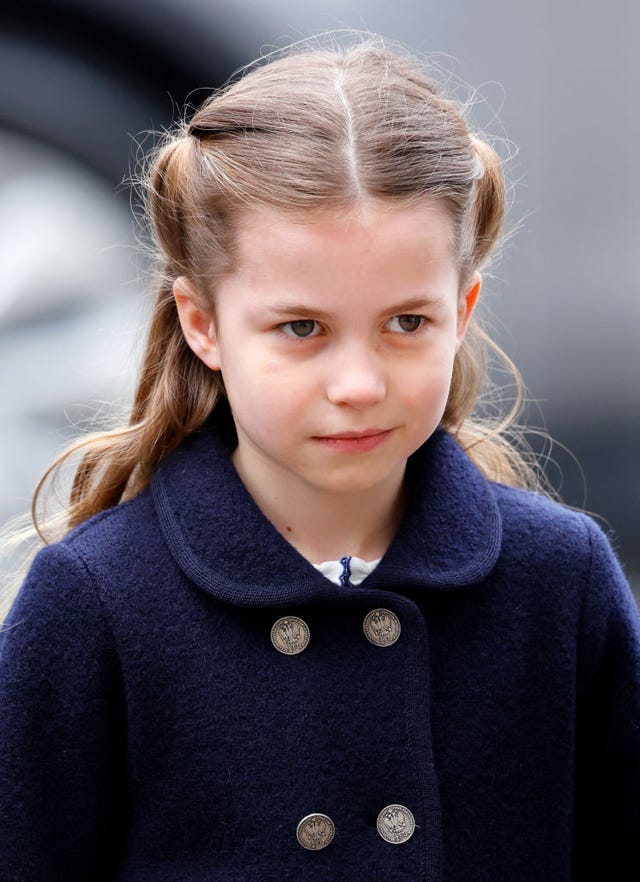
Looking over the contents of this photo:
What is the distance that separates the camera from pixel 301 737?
1.49 metres

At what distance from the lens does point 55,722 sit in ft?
4.80

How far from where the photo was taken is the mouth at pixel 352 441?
1446 millimetres

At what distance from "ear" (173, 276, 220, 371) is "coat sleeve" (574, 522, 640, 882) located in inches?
19.3

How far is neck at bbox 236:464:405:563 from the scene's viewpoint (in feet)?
5.23

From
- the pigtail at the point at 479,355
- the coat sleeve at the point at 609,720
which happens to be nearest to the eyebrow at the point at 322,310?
the pigtail at the point at 479,355

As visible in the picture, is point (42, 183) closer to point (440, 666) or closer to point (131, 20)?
point (131, 20)

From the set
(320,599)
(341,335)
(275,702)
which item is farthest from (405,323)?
(275,702)

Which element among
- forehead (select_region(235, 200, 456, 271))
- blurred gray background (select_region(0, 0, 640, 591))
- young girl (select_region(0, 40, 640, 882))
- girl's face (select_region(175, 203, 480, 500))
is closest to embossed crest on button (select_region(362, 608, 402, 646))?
young girl (select_region(0, 40, 640, 882))

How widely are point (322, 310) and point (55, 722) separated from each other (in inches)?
20.0

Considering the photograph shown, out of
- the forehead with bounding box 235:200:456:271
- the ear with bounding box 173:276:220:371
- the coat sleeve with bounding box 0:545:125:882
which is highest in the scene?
the forehead with bounding box 235:200:456:271

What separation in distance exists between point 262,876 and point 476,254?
28.2 inches

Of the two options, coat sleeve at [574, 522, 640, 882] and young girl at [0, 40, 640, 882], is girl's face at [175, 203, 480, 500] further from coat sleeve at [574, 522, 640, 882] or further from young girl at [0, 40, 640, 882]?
coat sleeve at [574, 522, 640, 882]

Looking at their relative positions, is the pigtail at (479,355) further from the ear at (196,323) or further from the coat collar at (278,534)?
the ear at (196,323)

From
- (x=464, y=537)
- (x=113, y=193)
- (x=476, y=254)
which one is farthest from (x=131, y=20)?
(x=464, y=537)
